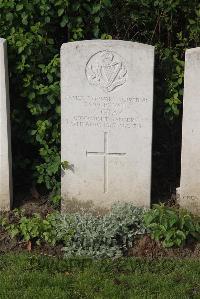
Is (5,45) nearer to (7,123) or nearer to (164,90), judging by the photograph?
(7,123)

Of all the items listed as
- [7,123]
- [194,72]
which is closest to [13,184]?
[7,123]

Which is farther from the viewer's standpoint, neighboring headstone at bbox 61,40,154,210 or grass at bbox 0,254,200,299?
neighboring headstone at bbox 61,40,154,210

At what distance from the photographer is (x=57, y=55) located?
5699 mm

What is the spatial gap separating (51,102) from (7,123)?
0.50 meters

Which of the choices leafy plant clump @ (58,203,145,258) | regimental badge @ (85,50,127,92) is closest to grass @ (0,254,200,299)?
leafy plant clump @ (58,203,145,258)

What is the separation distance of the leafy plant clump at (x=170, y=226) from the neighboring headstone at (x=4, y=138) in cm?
133

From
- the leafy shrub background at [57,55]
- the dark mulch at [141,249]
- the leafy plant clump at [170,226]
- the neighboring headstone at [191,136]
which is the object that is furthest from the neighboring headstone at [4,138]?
the neighboring headstone at [191,136]

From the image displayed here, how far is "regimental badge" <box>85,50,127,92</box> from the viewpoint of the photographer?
5.24 m

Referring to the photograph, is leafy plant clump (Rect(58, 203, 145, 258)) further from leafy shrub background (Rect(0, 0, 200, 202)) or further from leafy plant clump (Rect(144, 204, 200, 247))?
leafy shrub background (Rect(0, 0, 200, 202))

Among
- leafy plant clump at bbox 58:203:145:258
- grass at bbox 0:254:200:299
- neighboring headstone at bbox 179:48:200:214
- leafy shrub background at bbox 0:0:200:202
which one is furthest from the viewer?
leafy shrub background at bbox 0:0:200:202

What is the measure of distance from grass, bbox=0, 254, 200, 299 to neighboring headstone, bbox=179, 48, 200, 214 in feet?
2.59

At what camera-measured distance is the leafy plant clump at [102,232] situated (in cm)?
495

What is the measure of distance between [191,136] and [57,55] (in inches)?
57.8

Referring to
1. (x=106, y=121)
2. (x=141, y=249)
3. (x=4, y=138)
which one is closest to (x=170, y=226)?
(x=141, y=249)
